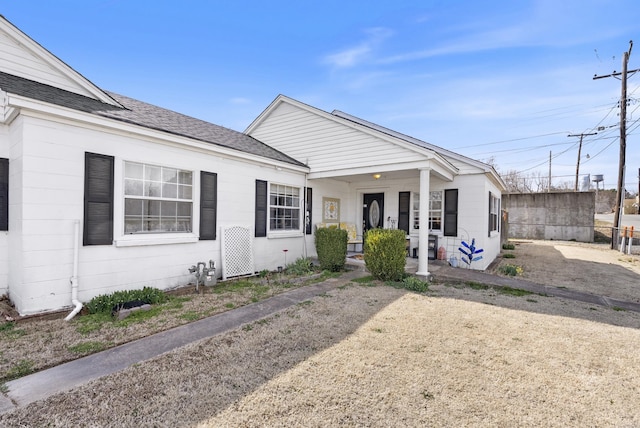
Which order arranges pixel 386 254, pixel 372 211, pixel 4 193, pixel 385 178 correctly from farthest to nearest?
pixel 372 211
pixel 385 178
pixel 386 254
pixel 4 193

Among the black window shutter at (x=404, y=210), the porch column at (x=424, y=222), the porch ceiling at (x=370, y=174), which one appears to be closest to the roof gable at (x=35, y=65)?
the porch ceiling at (x=370, y=174)

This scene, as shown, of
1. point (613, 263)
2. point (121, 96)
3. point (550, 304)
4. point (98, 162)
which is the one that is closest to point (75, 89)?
point (121, 96)

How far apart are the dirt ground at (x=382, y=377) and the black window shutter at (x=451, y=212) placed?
432 centimetres

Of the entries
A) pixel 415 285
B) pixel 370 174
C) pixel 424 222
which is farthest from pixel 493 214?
pixel 415 285

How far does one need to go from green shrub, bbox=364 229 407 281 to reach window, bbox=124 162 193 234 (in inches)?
168

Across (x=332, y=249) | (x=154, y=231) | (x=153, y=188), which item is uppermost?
(x=153, y=188)

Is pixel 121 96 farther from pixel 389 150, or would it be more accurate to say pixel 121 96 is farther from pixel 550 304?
pixel 550 304

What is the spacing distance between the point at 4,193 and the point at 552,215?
25.0 m

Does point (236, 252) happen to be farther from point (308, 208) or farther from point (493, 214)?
point (493, 214)

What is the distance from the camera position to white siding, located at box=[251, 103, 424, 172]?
7.61m

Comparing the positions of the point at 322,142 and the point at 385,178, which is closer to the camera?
the point at 322,142

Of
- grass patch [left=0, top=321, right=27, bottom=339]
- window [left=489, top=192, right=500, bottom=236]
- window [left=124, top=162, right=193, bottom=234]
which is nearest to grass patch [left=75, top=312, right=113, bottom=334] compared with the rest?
grass patch [left=0, top=321, right=27, bottom=339]

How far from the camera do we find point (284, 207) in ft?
27.9

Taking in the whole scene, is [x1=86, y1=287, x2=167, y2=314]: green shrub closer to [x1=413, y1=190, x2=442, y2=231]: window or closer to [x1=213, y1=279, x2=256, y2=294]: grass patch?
[x1=213, y1=279, x2=256, y2=294]: grass patch
